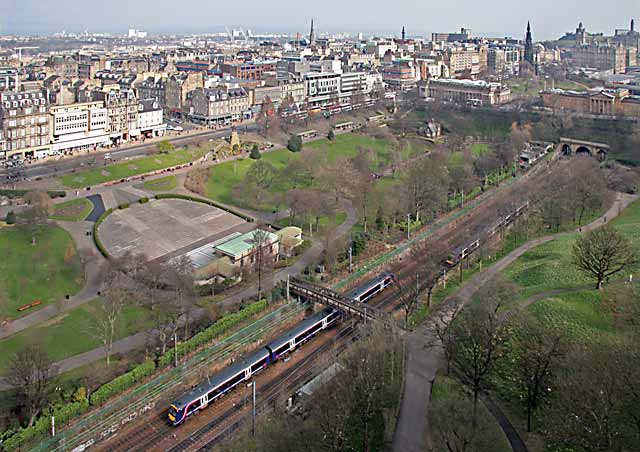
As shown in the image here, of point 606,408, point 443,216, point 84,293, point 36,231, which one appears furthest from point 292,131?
point 606,408

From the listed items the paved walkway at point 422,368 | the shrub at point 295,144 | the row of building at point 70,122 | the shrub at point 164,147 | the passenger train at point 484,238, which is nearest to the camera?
the paved walkway at point 422,368

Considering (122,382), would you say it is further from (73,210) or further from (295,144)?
(295,144)

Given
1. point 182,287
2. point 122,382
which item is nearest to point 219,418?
point 122,382

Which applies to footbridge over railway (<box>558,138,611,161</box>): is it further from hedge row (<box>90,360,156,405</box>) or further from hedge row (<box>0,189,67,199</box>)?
hedge row (<box>90,360,156,405</box>)

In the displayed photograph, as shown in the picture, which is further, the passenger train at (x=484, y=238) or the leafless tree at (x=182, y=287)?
the passenger train at (x=484, y=238)

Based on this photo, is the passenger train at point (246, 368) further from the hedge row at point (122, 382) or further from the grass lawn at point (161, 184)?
the grass lawn at point (161, 184)

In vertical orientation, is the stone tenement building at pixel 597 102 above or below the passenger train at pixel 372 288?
above

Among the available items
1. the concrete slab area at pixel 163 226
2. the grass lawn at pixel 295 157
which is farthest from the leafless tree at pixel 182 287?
the grass lawn at pixel 295 157
